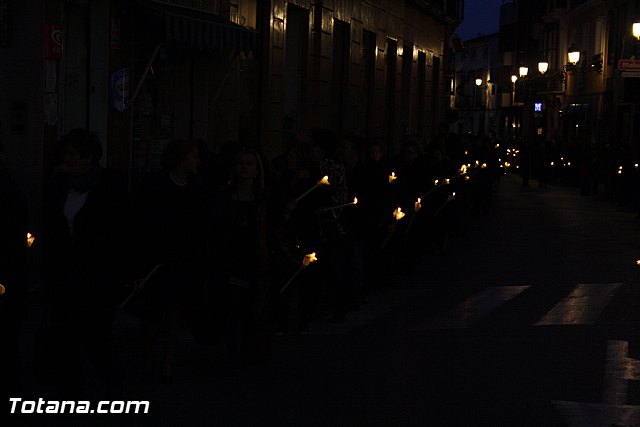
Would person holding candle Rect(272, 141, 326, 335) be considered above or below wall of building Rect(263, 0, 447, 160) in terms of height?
below

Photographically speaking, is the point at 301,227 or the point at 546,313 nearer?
the point at 301,227

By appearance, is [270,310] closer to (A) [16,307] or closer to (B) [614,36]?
(A) [16,307]

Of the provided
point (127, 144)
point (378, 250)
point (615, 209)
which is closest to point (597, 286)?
point (378, 250)

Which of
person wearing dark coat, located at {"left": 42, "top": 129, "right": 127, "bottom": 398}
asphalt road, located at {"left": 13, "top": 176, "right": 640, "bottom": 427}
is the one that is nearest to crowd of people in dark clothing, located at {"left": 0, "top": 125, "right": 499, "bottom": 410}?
person wearing dark coat, located at {"left": 42, "top": 129, "right": 127, "bottom": 398}

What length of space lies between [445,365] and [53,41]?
6.67m

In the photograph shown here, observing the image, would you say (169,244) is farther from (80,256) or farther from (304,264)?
(304,264)

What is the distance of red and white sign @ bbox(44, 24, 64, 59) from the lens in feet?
49.9

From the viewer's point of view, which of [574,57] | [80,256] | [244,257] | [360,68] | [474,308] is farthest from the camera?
[574,57]

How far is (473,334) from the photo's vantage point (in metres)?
12.5

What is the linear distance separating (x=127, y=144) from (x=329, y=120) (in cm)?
1164

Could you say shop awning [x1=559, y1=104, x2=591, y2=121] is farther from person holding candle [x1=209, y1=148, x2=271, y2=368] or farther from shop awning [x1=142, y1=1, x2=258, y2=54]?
person holding candle [x1=209, y1=148, x2=271, y2=368]

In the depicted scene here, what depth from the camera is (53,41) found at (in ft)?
Answer: 50.2

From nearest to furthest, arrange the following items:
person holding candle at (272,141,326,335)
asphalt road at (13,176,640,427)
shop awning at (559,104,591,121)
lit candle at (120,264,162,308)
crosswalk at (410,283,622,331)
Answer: asphalt road at (13,176,640,427) < lit candle at (120,264,162,308) < person holding candle at (272,141,326,335) < crosswalk at (410,283,622,331) < shop awning at (559,104,591,121)

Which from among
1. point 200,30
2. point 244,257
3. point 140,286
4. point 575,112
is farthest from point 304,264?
point 575,112
